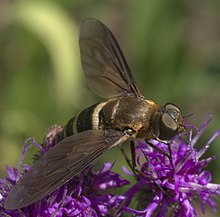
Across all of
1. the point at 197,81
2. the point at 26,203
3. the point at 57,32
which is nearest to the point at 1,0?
the point at 57,32

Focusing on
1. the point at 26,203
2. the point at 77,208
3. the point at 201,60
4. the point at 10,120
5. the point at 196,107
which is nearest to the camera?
the point at 26,203

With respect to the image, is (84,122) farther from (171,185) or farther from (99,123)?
(171,185)

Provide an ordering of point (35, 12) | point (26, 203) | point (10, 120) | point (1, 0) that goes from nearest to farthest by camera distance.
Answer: point (26, 203) < point (10, 120) < point (35, 12) < point (1, 0)

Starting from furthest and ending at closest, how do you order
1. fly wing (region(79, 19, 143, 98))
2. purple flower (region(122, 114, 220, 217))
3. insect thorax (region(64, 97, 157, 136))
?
fly wing (region(79, 19, 143, 98))
purple flower (region(122, 114, 220, 217))
insect thorax (region(64, 97, 157, 136))

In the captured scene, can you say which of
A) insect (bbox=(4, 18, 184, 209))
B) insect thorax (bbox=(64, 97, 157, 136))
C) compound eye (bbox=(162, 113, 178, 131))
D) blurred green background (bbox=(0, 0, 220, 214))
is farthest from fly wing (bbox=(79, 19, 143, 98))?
blurred green background (bbox=(0, 0, 220, 214))

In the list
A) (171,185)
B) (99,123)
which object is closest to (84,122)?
(99,123)

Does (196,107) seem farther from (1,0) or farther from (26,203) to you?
(26,203)

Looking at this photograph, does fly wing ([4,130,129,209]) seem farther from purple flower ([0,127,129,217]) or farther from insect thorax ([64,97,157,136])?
purple flower ([0,127,129,217])

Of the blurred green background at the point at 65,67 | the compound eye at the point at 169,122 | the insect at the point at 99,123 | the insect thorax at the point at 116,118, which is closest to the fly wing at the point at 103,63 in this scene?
the insect at the point at 99,123
